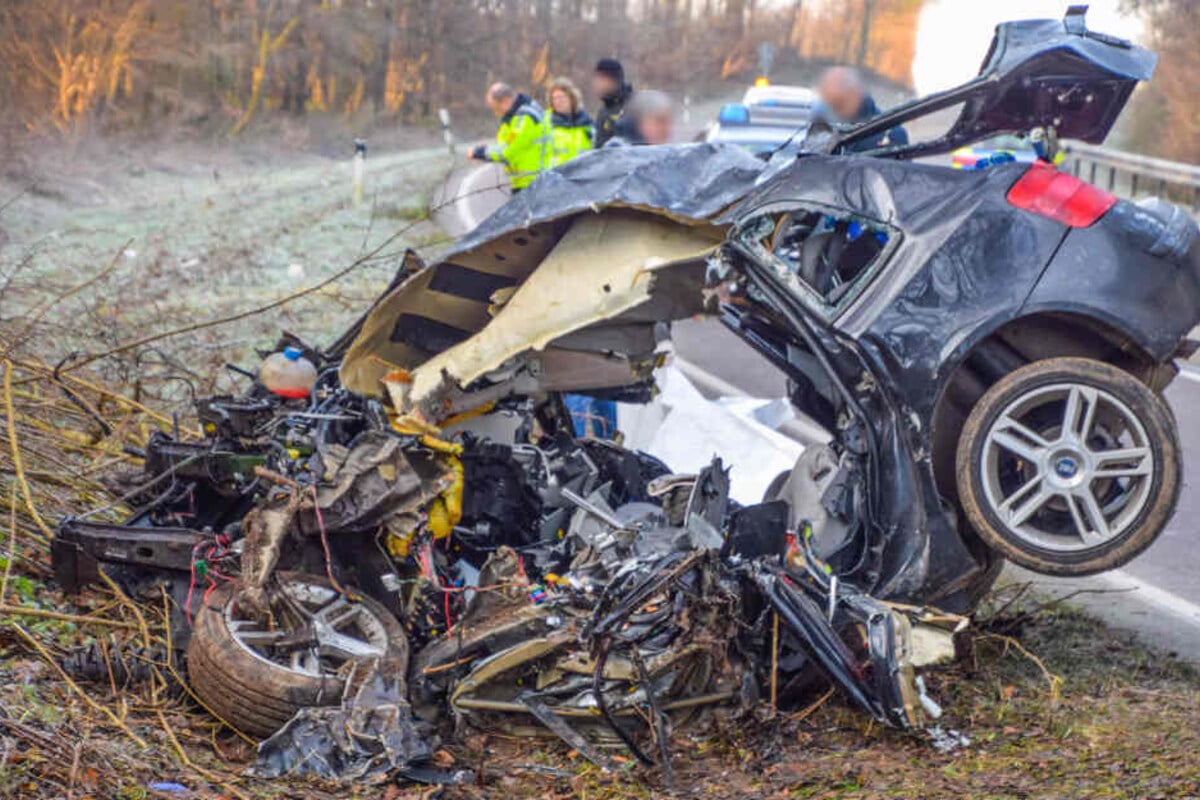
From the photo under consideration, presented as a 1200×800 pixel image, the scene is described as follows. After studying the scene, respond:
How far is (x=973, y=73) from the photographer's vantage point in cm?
444

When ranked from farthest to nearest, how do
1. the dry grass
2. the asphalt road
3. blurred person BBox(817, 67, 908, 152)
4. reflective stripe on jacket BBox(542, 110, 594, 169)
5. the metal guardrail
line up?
the metal guardrail < reflective stripe on jacket BBox(542, 110, 594, 169) < blurred person BBox(817, 67, 908, 152) < the asphalt road < the dry grass

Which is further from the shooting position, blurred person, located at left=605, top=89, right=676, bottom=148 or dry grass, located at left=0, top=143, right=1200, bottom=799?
blurred person, located at left=605, top=89, right=676, bottom=148

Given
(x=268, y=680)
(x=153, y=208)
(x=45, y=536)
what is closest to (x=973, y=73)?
(x=268, y=680)

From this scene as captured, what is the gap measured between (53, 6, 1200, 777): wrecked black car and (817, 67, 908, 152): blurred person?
2.41 feet

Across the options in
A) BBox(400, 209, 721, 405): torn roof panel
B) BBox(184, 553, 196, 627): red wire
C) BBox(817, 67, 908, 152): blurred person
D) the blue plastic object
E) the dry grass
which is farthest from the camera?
the blue plastic object

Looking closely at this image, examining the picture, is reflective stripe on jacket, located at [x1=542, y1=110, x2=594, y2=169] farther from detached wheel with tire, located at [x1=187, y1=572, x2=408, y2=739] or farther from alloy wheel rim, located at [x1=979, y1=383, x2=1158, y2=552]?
alloy wheel rim, located at [x1=979, y1=383, x2=1158, y2=552]

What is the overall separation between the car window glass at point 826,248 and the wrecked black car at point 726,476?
1cm

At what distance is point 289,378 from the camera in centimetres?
567

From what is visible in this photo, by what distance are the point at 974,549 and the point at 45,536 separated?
375 centimetres

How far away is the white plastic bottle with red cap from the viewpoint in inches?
223

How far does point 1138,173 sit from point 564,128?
463 inches

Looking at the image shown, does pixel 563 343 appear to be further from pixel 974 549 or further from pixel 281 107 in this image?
pixel 281 107

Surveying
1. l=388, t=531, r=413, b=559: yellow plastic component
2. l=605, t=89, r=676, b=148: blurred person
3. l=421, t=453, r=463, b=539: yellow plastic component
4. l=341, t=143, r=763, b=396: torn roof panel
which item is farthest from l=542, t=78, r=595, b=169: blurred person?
l=388, t=531, r=413, b=559: yellow plastic component

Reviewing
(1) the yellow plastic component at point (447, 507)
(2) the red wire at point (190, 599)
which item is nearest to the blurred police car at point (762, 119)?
(1) the yellow plastic component at point (447, 507)
